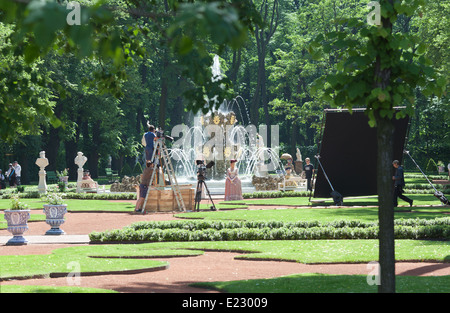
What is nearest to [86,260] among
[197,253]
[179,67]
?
[197,253]

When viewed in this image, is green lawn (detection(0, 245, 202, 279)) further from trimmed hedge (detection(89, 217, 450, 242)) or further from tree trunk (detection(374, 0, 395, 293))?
tree trunk (detection(374, 0, 395, 293))

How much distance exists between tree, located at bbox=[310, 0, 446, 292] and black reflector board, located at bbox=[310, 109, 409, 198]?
18.3 meters

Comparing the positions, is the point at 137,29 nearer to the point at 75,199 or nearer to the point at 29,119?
the point at 29,119

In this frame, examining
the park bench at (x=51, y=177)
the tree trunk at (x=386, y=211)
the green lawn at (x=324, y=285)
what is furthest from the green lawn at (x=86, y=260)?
the park bench at (x=51, y=177)

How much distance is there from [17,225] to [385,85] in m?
12.0

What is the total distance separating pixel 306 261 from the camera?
1345 cm

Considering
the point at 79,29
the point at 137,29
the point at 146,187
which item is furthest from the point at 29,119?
the point at 146,187

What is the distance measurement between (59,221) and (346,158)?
13.0m

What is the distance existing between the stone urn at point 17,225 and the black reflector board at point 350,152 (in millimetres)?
12879

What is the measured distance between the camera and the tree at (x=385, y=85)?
7.91 metres

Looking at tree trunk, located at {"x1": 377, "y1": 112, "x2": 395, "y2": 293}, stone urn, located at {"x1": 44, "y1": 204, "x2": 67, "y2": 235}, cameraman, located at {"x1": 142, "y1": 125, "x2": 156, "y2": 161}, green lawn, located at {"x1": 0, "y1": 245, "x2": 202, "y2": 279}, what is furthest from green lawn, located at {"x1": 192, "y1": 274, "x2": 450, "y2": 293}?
cameraman, located at {"x1": 142, "y1": 125, "x2": 156, "y2": 161}

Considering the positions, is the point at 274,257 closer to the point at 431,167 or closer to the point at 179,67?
the point at 179,67

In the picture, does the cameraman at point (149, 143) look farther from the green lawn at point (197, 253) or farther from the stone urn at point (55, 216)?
the green lawn at point (197, 253)
